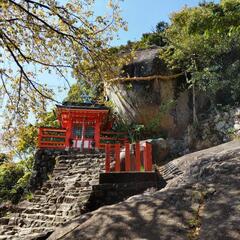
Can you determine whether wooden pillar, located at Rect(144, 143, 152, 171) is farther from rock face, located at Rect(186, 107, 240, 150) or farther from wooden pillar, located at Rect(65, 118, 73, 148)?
wooden pillar, located at Rect(65, 118, 73, 148)

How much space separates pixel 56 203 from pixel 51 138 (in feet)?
30.9

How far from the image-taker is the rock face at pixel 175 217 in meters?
2.36

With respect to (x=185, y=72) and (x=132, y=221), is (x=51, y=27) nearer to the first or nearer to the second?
(x=132, y=221)

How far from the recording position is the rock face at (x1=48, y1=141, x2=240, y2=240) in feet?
7.73

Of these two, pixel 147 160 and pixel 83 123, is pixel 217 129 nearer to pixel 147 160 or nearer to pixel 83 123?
pixel 147 160

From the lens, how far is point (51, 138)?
19.0 meters

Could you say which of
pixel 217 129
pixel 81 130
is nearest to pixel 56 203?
pixel 81 130

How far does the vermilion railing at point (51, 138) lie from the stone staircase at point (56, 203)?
3747 mm

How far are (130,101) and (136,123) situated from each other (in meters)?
1.52

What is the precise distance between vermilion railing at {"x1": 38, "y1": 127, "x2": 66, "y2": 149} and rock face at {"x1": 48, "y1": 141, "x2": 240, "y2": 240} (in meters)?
14.8

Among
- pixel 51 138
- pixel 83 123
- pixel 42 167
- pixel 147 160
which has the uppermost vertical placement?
pixel 83 123

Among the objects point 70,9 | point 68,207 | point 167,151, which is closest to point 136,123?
point 167,151

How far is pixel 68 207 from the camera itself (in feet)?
29.9

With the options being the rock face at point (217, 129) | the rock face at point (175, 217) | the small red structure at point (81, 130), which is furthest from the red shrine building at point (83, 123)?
the rock face at point (175, 217)
